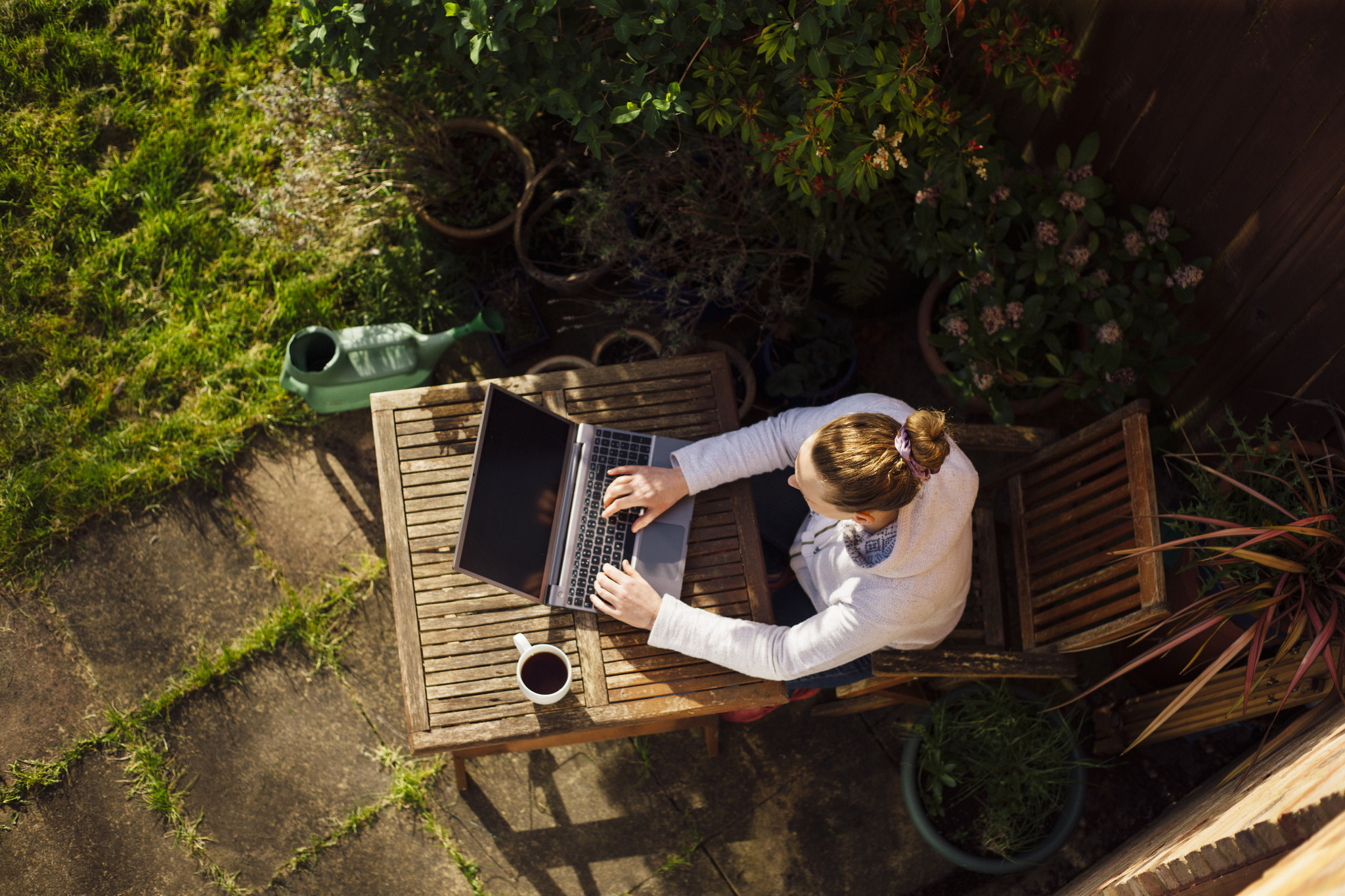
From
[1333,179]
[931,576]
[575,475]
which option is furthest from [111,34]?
[1333,179]

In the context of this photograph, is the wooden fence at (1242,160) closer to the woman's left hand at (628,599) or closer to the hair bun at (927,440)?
the hair bun at (927,440)

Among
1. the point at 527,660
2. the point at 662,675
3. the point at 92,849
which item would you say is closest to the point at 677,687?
the point at 662,675

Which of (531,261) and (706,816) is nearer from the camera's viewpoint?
(706,816)

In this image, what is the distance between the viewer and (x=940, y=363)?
2.95 meters

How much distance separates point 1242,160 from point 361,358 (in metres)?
2.80

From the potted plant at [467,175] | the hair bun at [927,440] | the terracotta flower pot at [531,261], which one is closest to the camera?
the hair bun at [927,440]

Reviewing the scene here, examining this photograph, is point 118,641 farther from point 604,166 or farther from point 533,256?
point 604,166

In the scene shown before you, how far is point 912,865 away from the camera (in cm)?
290

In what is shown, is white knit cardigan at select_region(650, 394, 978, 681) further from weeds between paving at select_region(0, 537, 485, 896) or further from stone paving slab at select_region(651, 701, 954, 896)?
weeds between paving at select_region(0, 537, 485, 896)

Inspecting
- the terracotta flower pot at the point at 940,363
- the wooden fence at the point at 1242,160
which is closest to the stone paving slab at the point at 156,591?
the terracotta flower pot at the point at 940,363

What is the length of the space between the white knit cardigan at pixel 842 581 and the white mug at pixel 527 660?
0.23 metres

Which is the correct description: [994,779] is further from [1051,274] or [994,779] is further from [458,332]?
[458,332]

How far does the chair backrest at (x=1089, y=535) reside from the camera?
2066 mm

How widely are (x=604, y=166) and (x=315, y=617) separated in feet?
6.66
